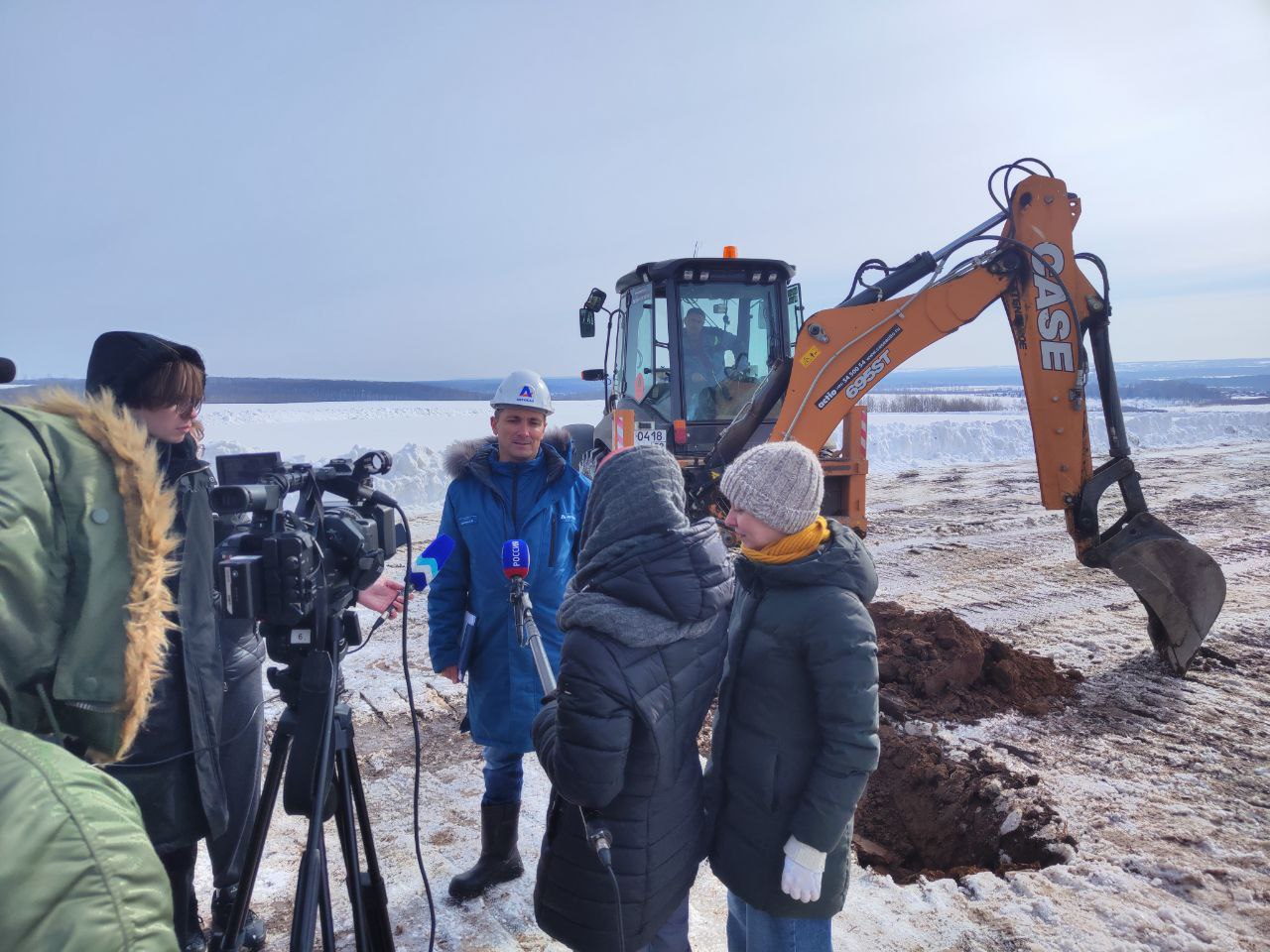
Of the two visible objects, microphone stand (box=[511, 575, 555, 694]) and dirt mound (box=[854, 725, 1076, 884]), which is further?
dirt mound (box=[854, 725, 1076, 884])

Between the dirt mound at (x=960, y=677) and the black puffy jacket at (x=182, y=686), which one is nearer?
the black puffy jacket at (x=182, y=686)

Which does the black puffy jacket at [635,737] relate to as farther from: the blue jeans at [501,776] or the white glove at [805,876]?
the blue jeans at [501,776]

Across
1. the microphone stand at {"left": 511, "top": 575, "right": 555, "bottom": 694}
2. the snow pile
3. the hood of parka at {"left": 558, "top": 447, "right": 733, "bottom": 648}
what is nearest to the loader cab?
the microphone stand at {"left": 511, "top": 575, "right": 555, "bottom": 694}

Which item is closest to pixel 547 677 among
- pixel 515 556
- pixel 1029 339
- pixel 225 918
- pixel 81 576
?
pixel 515 556

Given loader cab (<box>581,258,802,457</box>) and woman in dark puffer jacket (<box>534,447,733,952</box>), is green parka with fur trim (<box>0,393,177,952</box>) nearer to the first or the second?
woman in dark puffer jacket (<box>534,447,733,952</box>)

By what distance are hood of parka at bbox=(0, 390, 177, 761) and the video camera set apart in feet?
1.42

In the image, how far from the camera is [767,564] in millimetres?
1934

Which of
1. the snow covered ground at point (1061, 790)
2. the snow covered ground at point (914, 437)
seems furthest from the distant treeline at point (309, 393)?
the snow covered ground at point (1061, 790)

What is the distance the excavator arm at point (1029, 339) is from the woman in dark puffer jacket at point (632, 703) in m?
3.76

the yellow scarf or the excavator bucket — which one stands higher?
the yellow scarf

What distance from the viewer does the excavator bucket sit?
479cm

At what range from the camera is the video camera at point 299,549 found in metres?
1.73

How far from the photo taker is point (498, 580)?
2914 mm

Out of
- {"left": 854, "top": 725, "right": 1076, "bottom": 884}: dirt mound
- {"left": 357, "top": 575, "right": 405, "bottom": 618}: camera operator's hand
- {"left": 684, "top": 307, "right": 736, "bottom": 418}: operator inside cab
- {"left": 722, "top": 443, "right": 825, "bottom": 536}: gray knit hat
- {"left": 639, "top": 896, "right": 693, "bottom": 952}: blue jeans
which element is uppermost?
{"left": 684, "top": 307, "right": 736, "bottom": 418}: operator inside cab
